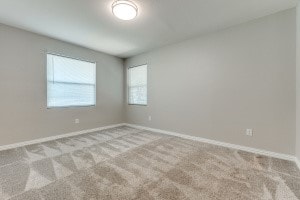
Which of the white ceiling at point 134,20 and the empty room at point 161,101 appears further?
the white ceiling at point 134,20

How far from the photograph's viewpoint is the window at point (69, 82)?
381cm

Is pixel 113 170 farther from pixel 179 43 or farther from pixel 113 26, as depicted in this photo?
pixel 179 43

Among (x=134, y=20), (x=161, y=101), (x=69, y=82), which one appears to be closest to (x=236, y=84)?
(x=161, y=101)

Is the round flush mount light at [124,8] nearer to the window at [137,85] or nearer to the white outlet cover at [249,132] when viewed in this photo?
the window at [137,85]

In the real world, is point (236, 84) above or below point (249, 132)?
above

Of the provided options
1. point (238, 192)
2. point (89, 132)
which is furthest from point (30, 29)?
point (238, 192)

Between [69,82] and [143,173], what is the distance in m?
3.24

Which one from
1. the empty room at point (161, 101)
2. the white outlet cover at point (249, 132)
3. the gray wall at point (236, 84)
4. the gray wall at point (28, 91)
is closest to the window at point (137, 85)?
the empty room at point (161, 101)

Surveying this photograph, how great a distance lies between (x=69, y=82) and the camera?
417 cm

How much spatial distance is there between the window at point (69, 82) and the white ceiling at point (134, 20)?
2.11 feet

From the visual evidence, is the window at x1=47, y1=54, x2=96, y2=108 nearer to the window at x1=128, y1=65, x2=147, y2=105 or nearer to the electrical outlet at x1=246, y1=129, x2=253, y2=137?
the window at x1=128, y1=65, x2=147, y2=105

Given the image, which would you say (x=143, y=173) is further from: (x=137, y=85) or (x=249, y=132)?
(x=137, y=85)

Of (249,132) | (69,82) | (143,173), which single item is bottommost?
(143,173)

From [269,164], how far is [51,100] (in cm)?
459
